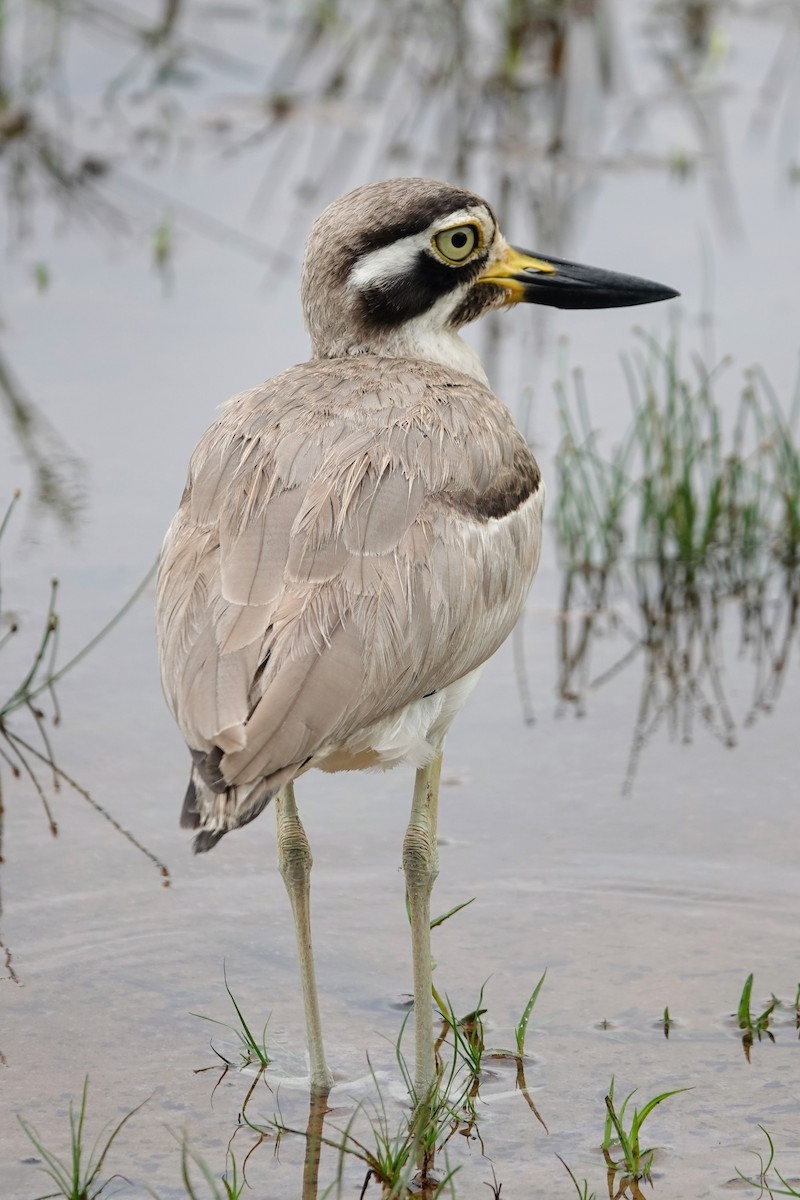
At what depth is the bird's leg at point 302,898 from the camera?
4402 millimetres

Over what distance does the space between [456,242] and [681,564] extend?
2112mm

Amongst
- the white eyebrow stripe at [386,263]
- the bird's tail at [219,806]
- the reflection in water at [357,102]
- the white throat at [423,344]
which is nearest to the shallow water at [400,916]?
the bird's tail at [219,806]

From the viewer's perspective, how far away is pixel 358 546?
407 cm

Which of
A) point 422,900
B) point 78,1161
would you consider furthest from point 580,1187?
point 78,1161

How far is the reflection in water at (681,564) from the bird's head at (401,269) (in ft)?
5.13

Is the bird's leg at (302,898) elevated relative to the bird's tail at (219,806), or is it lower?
lower

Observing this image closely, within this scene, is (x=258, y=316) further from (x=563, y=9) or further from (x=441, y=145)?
(x=563, y=9)

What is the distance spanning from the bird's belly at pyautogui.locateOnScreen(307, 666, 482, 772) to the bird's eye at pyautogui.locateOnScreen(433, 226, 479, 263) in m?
1.19

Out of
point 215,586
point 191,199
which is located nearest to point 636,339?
point 191,199

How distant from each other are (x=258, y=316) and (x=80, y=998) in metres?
4.34

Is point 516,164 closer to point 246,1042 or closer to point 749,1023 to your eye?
point 749,1023

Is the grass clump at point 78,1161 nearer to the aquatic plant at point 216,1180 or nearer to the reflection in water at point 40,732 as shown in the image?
the aquatic plant at point 216,1180

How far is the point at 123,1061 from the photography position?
444 cm

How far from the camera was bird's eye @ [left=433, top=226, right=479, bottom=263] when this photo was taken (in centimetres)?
495
